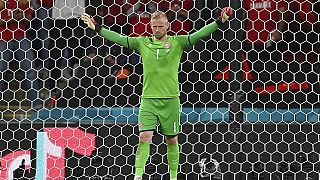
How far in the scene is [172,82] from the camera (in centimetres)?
533

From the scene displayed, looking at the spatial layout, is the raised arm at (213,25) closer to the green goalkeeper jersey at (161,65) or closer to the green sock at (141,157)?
the green goalkeeper jersey at (161,65)

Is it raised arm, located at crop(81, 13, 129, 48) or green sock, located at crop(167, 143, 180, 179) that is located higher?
raised arm, located at crop(81, 13, 129, 48)

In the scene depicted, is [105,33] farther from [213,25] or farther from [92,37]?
[92,37]

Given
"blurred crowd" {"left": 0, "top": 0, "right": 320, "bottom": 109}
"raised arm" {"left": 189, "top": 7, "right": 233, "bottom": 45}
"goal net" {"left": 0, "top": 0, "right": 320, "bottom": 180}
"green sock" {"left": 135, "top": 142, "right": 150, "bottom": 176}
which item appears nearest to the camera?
"raised arm" {"left": 189, "top": 7, "right": 233, "bottom": 45}

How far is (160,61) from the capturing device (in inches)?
209

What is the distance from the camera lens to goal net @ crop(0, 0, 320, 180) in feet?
19.9

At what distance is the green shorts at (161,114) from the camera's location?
5242 millimetres

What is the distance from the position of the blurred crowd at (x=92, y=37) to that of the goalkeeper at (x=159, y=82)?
3.68ft

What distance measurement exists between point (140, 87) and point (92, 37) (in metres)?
0.67

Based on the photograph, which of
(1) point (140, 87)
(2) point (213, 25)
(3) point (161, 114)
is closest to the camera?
(2) point (213, 25)

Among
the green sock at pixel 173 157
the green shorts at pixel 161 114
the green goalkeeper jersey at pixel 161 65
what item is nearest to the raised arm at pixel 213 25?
the green goalkeeper jersey at pixel 161 65

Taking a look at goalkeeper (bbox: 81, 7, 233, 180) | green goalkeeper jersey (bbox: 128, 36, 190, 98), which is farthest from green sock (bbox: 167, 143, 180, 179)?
green goalkeeper jersey (bbox: 128, 36, 190, 98)

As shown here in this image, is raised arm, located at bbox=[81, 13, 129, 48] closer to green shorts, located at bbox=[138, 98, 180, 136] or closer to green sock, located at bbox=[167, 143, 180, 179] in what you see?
green shorts, located at bbox=[138, 98, 180, 136]

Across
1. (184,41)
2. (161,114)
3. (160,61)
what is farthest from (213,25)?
(161,114)
